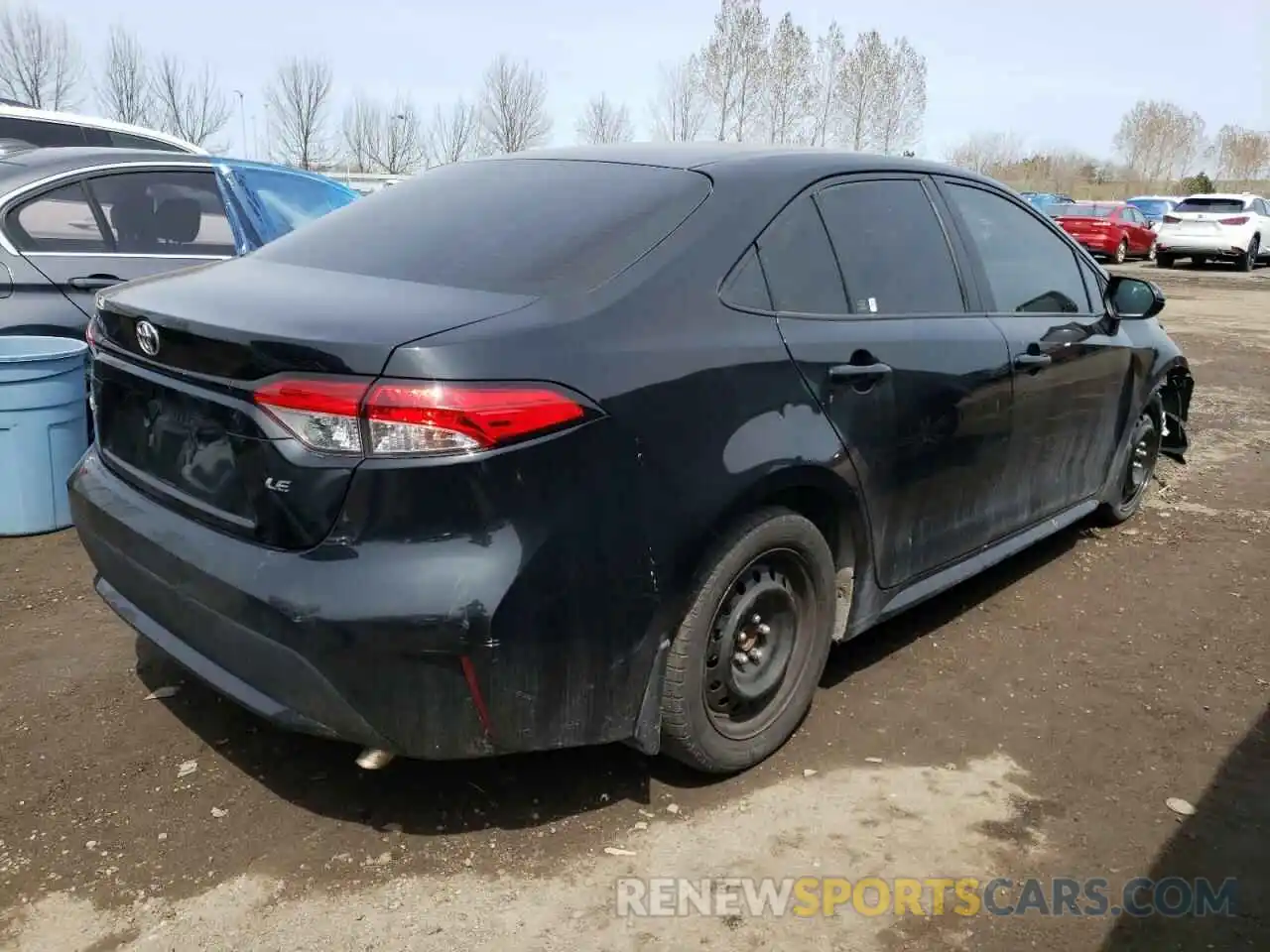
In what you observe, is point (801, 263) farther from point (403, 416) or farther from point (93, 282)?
point (93, 282)

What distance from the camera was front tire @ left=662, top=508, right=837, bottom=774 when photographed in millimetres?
2584

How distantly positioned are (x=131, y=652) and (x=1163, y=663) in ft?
12.3

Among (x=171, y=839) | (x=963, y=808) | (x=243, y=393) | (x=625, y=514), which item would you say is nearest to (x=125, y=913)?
(x=171, y=839)

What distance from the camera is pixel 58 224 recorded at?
4.89 metres

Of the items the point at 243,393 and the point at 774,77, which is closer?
the point at 243,393

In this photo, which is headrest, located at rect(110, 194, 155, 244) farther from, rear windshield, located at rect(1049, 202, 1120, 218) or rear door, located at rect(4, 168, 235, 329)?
rear windshield, located at rect(1049, 202, 1120, 218)

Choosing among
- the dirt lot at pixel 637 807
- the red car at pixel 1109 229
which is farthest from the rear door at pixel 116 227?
the red car at pixel 1109 229

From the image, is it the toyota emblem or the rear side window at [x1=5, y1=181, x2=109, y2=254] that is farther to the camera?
the rear side window at [x1=5, y1=181, x2=109, y2=254]

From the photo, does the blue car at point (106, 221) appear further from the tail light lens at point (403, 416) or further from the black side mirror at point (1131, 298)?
the black side mirror at point (1131, 298)

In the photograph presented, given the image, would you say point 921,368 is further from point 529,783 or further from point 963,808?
point 529,783

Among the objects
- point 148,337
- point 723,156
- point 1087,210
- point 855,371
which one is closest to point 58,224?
point 148,337

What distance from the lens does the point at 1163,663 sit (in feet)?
12.3

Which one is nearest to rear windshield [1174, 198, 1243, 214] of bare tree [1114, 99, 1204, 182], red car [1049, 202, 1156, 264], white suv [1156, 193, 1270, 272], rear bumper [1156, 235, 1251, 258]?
white suv [1156, 193, 1270, 272]

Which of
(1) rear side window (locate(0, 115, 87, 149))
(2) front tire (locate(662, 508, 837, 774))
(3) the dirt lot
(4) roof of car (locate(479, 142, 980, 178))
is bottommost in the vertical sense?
(3) the dirt lot
